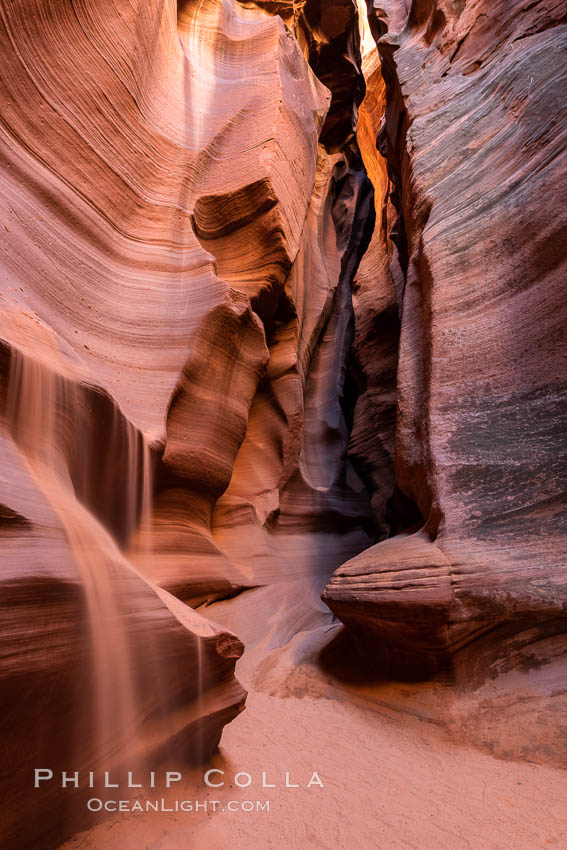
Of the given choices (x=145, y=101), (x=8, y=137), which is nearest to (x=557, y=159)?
(x=145, y=101)

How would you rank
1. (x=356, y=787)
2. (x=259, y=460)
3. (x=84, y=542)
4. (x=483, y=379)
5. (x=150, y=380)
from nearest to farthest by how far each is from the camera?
(x=84, y=542) < (x=356, y=787) < (x=150, y=380) < (x=483, y=379) < (x=259, y=460)

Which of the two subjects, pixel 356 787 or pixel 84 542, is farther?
pixel 356 787

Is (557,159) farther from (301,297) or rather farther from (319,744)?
(319,744)

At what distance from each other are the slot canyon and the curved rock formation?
3cm

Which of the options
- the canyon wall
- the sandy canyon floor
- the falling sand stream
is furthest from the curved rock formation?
the falling sand stream

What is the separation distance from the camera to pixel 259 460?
29.2 feet

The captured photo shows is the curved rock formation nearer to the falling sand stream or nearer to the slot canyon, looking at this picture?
the slot canyon

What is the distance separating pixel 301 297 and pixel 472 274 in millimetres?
5122

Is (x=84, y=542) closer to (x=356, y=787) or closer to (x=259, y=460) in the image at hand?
(x=356, y=787)

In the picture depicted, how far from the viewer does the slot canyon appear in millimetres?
2758

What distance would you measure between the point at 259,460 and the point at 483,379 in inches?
171

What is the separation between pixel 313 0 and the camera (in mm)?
13539

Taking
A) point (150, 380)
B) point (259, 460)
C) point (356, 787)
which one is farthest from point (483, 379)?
point (259, 460)

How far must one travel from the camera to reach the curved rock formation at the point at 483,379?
4.27m
